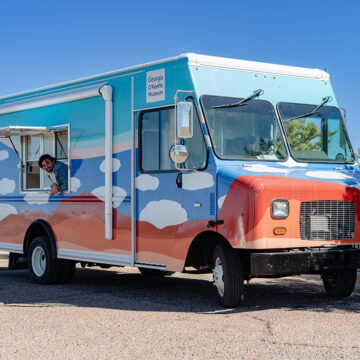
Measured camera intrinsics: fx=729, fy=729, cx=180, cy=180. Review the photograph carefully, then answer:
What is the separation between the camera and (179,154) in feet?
28.8

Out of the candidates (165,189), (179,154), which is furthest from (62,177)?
(179,154)

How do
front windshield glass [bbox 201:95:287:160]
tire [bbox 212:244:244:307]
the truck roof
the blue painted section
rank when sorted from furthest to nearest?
1. the truck roof
2. front windshield glass [bbox 201:95:287:160]
3. the blue painted section
4. tire [bbox 212:244:244:307]

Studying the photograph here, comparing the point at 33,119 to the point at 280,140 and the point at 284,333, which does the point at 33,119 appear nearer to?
the point at 280,140

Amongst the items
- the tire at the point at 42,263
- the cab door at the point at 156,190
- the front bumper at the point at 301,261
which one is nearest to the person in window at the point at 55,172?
the tire at the point at 42,263

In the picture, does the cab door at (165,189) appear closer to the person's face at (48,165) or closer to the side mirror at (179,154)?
the side mirror at (179,154)

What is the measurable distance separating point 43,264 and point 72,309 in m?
3.22

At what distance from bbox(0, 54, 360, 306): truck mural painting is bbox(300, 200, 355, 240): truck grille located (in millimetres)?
15

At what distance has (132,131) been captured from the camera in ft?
32.9

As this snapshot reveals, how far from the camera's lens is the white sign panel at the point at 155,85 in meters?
9.59

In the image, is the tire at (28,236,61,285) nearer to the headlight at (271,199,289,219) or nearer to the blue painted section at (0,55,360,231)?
the blue painted section at (0,55,360,231)

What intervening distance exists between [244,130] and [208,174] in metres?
0.79

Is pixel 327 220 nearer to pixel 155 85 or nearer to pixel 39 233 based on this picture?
pixel 155 85

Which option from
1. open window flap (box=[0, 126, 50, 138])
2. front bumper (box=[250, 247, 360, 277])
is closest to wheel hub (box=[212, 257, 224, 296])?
front bumper (box=[250, 247, 360, 277])

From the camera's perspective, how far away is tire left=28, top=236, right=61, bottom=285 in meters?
11.8
